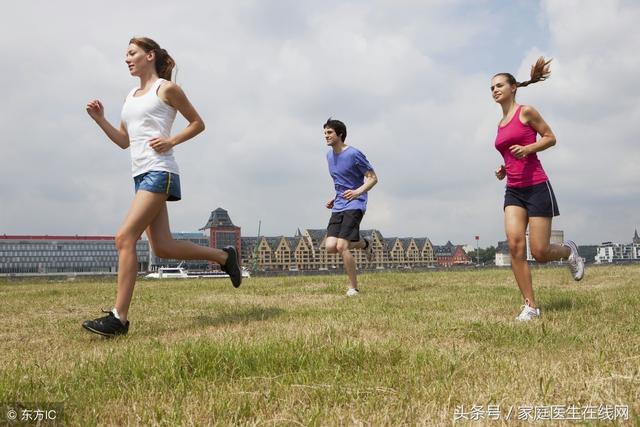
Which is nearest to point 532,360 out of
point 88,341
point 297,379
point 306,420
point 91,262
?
point 297,379

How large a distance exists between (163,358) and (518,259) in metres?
3.71

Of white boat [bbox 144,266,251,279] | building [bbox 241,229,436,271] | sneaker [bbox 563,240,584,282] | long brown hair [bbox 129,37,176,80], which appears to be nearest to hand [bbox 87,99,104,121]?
long brown hair [bbox 129,37,176,80]

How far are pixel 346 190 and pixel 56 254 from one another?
181497mm

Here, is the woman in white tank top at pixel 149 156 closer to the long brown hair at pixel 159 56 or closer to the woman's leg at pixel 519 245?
the long brown hair at pixel 159 56

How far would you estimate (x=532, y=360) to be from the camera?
3021 mm

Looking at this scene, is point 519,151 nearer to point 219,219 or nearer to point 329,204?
point 329,204

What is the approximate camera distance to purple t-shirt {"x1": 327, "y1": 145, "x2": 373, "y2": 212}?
28.4ft

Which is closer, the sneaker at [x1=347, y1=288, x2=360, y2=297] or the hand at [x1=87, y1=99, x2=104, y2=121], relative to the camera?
the hand at [x1=87, y1=99, x2=104, y2=121]

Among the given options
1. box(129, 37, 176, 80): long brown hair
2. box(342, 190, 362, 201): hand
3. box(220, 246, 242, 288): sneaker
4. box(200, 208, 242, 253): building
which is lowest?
box(220, 246, 242, 288): sneaker

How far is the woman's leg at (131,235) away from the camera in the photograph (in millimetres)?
4734

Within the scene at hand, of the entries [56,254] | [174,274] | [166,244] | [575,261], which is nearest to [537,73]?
[575,261]

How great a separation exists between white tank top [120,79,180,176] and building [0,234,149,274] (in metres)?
172

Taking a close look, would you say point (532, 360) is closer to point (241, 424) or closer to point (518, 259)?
point (241, 424)

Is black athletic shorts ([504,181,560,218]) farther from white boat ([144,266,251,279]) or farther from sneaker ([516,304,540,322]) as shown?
white boat ([144,266,251,279])
